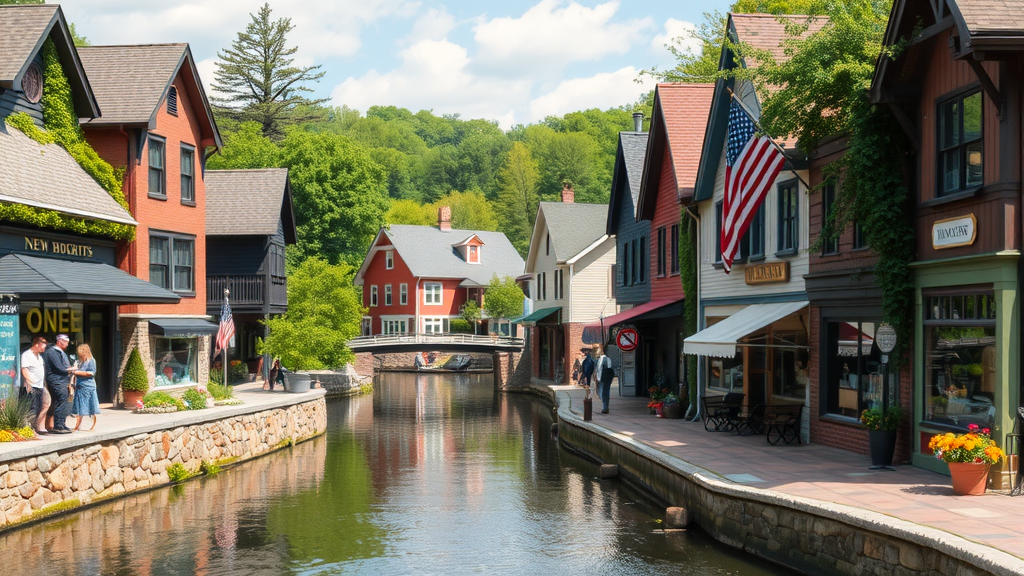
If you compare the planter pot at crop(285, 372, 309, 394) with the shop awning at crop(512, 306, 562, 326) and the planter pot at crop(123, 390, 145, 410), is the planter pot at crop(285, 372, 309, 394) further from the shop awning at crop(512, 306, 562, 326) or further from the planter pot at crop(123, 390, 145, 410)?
the shop awning at crop(512, 306, 562, 326)

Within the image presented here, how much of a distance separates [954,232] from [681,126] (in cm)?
1474

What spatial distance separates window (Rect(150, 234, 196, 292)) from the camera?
2780 cm

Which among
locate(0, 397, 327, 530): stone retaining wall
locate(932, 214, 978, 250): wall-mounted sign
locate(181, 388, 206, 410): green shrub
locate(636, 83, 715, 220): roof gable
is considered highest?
locate(636, 83, 715, 220): roof gable

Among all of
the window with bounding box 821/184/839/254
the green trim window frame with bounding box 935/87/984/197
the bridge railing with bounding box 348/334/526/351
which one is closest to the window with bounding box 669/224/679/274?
the window with bounding box 821/184/839/254

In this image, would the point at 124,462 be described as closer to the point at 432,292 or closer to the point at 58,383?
the point at 58,383

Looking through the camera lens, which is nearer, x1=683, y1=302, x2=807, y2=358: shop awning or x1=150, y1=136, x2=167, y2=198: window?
x1=683, y1=302, x2=807, y2=358: shop awning

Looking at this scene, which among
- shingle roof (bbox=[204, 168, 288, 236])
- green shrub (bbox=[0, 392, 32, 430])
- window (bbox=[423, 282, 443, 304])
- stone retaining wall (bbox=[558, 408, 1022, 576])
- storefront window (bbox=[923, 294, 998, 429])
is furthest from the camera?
window (bbox=[423, 282, 443, 304])

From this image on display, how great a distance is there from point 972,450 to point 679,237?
16.1 meters

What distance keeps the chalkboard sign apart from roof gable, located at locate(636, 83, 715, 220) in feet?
54.3

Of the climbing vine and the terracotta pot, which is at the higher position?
the climbing vine

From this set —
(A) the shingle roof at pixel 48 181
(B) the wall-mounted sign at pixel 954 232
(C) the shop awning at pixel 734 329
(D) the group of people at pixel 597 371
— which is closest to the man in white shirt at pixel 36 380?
(A) the shingle roof at pixel 48 181

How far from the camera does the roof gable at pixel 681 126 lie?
27.8 m

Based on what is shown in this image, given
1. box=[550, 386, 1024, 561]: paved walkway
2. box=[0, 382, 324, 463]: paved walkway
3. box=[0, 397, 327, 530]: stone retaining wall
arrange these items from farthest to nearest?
box=[0, 382, 324, 463]: paved walkway
box=[0, 397, 327, 530]: stone retaining wall
box=[550, 386, 1024, 561]: paved walkway

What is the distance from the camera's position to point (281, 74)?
6750 cm
